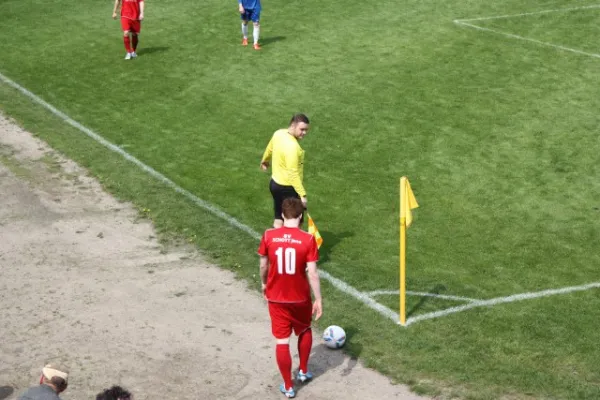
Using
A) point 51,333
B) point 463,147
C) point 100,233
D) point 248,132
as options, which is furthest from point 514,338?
point 248,132

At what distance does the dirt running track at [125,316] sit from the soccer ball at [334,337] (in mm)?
113

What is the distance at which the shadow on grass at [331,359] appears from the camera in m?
11.5

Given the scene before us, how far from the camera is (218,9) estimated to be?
28812mm

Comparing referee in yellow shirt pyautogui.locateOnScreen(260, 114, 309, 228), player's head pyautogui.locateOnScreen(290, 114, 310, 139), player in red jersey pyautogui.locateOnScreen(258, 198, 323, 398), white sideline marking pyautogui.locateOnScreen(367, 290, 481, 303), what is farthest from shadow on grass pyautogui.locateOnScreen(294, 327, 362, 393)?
player's head pyautogui.locateOnScreen(290, 114, 310, 139)

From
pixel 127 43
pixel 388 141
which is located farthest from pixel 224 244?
pixel 127 43

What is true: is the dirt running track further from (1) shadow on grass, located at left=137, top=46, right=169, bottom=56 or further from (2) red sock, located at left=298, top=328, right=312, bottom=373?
(1) shadow on grass, located at left=137, top=46, right=169, bottom=56

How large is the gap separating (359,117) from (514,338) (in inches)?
380

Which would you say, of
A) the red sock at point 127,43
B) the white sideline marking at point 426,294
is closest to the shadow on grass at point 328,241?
the white sideline marking at point 426,294

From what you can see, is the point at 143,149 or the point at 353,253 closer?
the point at 353,253

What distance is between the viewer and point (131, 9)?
80.4 feet

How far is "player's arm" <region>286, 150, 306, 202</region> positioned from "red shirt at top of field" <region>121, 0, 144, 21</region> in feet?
40.7

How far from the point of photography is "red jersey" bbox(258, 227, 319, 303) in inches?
408

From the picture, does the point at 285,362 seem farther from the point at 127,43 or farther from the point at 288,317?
the point at 127,43

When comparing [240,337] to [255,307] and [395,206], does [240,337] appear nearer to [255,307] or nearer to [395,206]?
[255,307]
